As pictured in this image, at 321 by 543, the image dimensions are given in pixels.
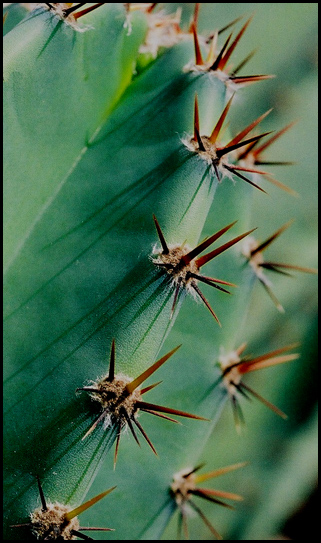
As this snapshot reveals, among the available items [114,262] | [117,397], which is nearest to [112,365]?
[117,397]

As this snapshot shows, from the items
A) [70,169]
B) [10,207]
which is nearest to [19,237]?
[10,207]

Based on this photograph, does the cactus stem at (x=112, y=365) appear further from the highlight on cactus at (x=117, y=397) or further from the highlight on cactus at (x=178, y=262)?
the highlight on cactus at (x=178, y=262)

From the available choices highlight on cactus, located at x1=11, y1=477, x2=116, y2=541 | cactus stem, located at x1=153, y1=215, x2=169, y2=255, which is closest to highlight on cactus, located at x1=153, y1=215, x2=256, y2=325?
cactus stem, located at x1=153, y1=215, x2=169, y2=255

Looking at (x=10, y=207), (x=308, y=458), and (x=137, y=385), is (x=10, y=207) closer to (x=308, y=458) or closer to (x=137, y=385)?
(x=137, y=385)

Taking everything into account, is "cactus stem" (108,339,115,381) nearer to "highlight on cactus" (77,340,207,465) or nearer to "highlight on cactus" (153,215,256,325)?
"highlight on cactus" (77,340,207,465)

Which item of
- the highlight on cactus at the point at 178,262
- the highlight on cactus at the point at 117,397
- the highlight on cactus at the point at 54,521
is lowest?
the highlight on cactus at the point at 54,521

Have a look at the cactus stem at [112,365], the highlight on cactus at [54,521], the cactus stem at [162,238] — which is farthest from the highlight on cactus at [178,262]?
the highlight on cactus at [54,521]

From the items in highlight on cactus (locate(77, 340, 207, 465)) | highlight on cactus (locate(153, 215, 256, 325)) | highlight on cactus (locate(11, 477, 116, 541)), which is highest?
highlight on cactus (locate(153, 215, 256, 325))

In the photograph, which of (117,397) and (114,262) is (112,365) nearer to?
(117,397)
